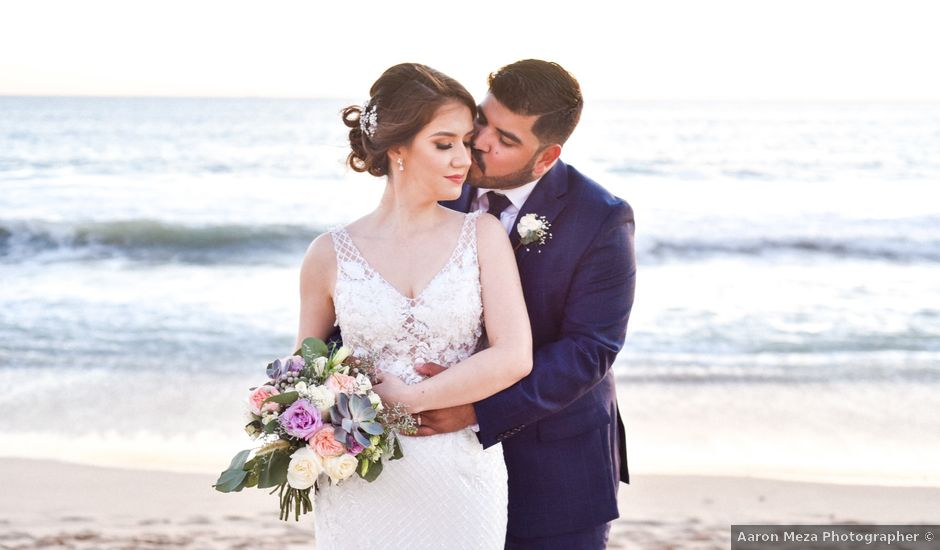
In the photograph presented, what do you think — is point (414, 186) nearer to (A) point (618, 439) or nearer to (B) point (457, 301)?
(B) point (457, 301)

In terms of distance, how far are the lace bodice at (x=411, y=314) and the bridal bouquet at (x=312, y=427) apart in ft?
0.51

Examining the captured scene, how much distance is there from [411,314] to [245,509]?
331 cm

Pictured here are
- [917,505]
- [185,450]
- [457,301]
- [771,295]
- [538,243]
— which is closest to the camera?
[457,301]

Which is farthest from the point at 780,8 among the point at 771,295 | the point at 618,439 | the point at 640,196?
the point at 618,439

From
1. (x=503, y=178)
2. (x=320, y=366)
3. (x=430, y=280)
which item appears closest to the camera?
(x=320, y=366)

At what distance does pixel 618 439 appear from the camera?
336 centimetres

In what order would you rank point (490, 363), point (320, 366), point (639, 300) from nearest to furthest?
1. point (320, 366)
2. point (490, 363)
3. point (639, 300)

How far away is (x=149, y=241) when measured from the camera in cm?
1631

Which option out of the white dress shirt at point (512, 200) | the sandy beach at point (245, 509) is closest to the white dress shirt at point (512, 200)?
the white dress shirt at point (512, 200)

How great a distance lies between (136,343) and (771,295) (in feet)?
23.5

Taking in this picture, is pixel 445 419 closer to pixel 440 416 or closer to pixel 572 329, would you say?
pixel 440 416

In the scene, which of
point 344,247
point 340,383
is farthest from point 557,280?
point 340,383

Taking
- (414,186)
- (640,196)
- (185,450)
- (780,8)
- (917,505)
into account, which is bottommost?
(917,505)

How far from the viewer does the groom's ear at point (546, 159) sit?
3.09 m
